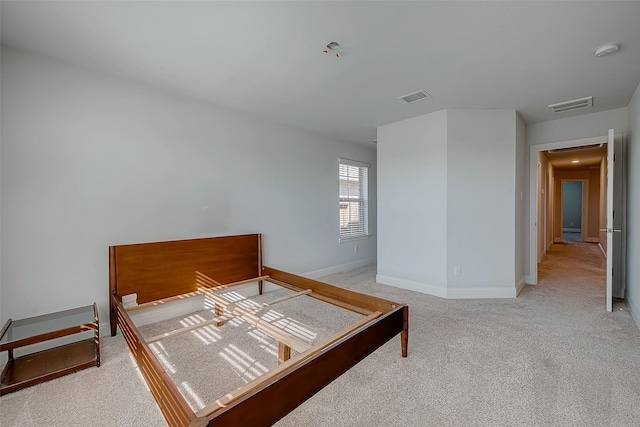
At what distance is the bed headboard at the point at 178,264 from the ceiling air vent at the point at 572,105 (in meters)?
4.11

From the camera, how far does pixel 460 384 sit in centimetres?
184

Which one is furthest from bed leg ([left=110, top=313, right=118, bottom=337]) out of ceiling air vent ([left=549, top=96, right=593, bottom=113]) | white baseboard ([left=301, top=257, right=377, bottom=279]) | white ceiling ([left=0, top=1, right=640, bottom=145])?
ceiling air vent ([left=549, top=96, right=593, bottom=113])

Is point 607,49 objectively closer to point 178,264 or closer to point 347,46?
point 347,46

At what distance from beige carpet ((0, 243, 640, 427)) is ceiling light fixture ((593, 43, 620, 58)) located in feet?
7.88

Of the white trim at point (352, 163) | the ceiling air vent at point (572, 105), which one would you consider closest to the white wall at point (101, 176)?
the white trim at point (352, 163)

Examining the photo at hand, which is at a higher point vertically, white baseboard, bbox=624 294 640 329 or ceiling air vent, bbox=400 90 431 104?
ceiling air vent, bbox=400 90 431 104

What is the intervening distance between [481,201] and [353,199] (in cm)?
233

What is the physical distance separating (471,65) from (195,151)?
2.94m

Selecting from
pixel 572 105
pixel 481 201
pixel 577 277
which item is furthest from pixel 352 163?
pixel 577 277

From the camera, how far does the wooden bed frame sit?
113 centimetres

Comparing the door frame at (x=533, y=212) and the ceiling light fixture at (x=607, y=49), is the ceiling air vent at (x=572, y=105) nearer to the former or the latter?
the door frame at (x=533, y=212)

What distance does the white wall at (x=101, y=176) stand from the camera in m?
2.19

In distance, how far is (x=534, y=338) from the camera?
246cm

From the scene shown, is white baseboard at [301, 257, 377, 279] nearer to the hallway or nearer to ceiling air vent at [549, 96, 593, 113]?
the hallway
